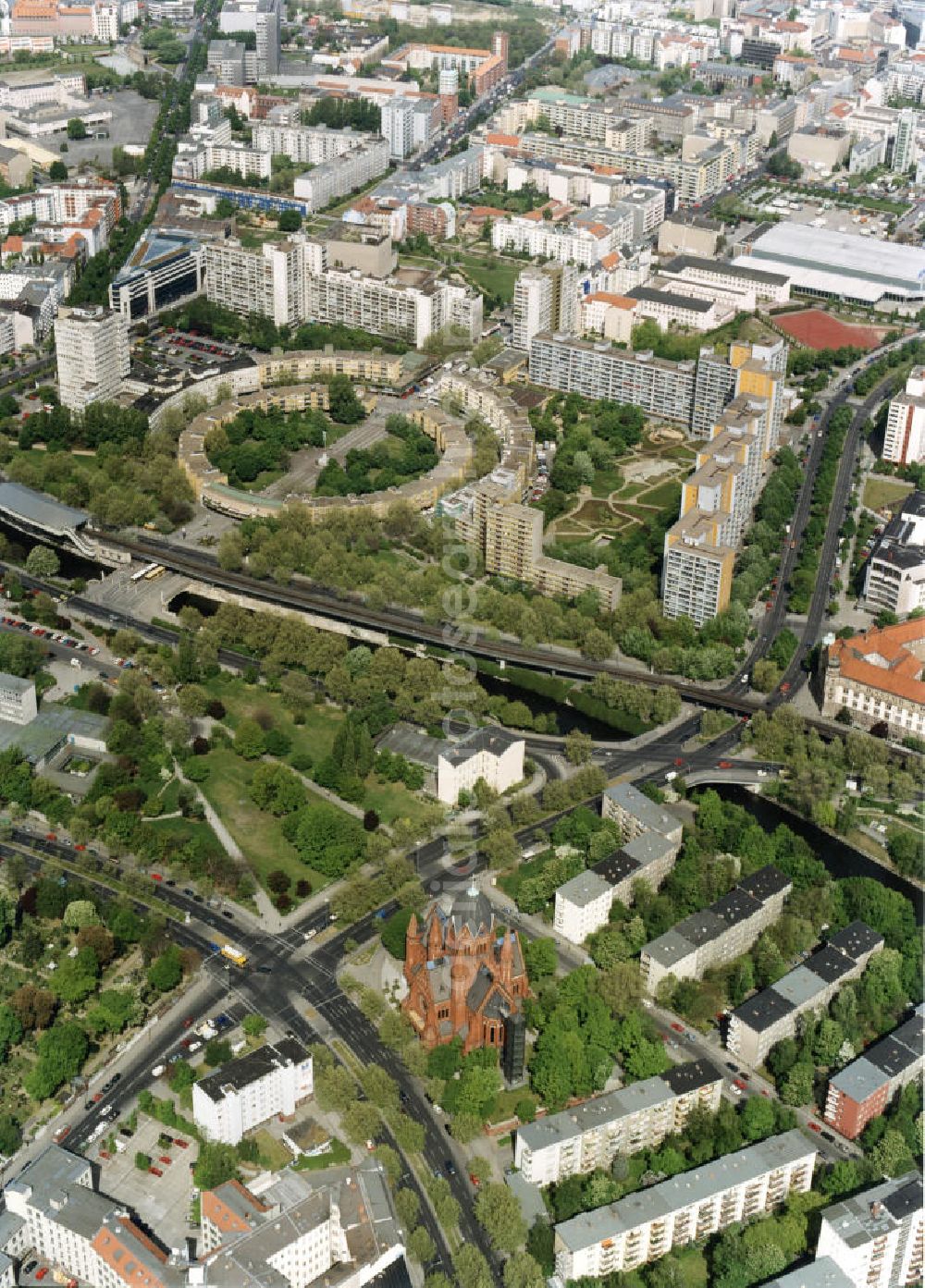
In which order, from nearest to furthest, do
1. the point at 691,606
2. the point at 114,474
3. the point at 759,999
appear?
the point at 759,999 → the point at 691,606 → the point at 114,474

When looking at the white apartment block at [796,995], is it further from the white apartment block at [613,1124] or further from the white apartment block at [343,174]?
the white apartment block at [343,174]

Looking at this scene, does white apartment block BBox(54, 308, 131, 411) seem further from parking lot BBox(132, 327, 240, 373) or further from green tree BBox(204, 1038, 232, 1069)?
green tree BBox(204, 1038, 232, 1069)

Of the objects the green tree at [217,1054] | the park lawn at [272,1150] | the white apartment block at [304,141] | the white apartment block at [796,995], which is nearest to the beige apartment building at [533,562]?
the white apartment block at [796,995]

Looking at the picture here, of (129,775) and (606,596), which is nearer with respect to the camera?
(129,775)

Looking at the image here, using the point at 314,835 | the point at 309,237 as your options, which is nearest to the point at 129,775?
the point at 314,835

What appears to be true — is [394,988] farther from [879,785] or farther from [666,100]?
[666,100]

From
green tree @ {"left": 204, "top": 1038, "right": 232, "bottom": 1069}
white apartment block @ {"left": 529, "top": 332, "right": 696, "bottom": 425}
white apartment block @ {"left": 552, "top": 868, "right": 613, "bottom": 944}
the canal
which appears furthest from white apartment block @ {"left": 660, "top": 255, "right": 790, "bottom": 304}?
green tree @ {"left": 204, "top": 1038, "right": 232, "bottom": 1069}
